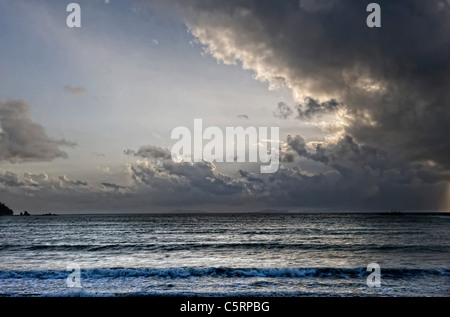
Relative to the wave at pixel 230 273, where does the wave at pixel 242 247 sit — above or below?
below

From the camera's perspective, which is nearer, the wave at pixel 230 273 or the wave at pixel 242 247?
the wave at pixel 230 273

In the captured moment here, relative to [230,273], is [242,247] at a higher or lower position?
lower

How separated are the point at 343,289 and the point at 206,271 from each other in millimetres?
9414

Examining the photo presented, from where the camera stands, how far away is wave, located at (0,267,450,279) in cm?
2055

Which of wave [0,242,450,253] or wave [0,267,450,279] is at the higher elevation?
wave [0,267,450,279]

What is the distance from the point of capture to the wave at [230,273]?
809 inches

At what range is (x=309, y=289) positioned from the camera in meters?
16.8

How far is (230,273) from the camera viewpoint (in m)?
21.5

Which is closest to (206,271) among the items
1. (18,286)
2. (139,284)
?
(139,284)

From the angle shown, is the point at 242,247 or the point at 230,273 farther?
the point at 242,247

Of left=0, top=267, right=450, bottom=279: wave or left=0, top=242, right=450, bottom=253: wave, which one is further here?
left=0, top=242, right=450, bottom=253: wave
